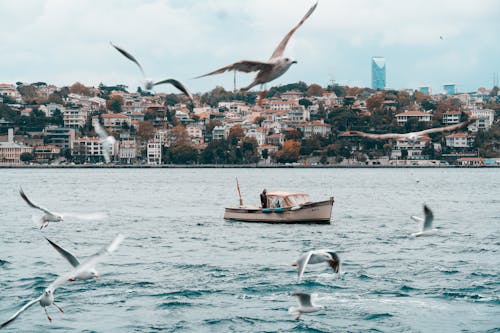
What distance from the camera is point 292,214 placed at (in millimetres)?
32344

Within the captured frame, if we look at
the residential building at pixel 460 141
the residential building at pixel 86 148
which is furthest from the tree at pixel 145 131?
the residential building at pixel 460 141

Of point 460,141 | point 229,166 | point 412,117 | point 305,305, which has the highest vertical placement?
point 412,117

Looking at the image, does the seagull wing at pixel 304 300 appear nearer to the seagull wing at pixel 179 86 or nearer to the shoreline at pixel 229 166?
the seagull wing at pixel 179 86

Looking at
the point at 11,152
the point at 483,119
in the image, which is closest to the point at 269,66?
the point at 11,152

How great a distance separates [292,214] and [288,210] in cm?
19

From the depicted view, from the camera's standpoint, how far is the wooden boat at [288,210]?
3238 cm

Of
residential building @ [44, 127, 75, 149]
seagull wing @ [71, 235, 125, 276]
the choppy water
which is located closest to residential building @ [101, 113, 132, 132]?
residential building @ [44, 127, 75, 149]

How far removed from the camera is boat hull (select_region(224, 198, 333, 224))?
3238cm

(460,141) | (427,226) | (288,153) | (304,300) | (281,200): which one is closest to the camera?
(304,300)

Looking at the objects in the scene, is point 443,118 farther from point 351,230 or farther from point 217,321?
point 217,321

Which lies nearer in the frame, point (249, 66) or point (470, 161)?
point (249, 66)

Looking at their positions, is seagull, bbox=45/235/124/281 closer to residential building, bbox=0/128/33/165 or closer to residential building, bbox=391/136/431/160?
residential building, bbox=391/136/431/160

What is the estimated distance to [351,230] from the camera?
33000mm

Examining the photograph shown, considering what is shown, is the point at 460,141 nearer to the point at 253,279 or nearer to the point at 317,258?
the point at 253,279
